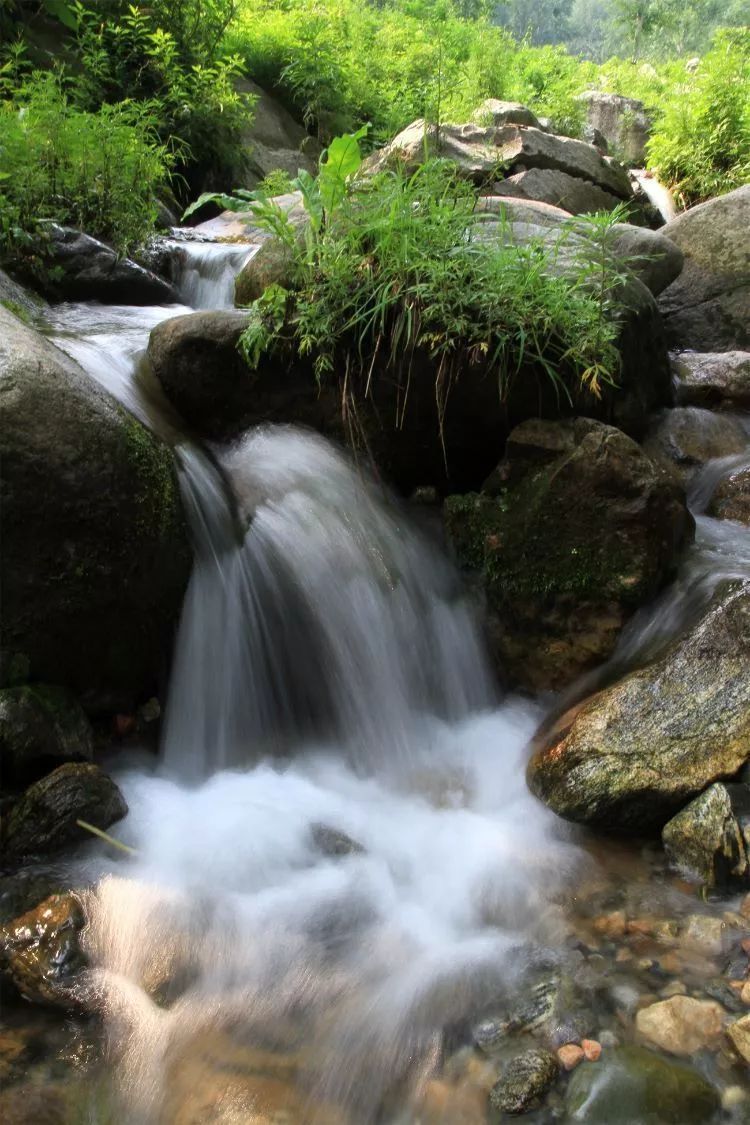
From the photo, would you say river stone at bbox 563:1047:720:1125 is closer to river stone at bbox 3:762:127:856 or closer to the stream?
the stream

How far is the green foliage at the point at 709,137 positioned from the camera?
32.6 ft

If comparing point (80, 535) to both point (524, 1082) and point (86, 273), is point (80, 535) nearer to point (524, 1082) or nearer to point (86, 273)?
point (524, 1082)

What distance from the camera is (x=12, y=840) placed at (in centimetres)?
248

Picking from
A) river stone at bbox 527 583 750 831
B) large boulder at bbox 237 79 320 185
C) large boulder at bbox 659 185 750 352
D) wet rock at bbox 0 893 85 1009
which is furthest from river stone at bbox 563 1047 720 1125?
large boulder at bbox 237 79 320 185

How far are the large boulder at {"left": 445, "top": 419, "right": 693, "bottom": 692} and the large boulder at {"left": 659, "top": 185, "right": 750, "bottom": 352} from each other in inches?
154

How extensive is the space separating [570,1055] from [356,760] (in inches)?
62.6

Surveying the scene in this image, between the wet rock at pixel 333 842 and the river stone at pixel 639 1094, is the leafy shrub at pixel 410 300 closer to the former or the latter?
the wet rock at pixel 333 842

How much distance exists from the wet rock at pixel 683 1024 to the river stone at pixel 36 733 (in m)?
1.97

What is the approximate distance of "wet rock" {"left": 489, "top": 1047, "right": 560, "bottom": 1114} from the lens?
1.80 m

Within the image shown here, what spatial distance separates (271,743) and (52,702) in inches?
35.8

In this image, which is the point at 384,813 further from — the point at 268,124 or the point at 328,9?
the point at 328,9

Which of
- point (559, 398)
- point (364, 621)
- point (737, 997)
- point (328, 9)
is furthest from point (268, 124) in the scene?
point (737, 997)

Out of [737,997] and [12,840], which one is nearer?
[737,997]

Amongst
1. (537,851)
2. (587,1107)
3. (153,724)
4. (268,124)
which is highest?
(268,124)
